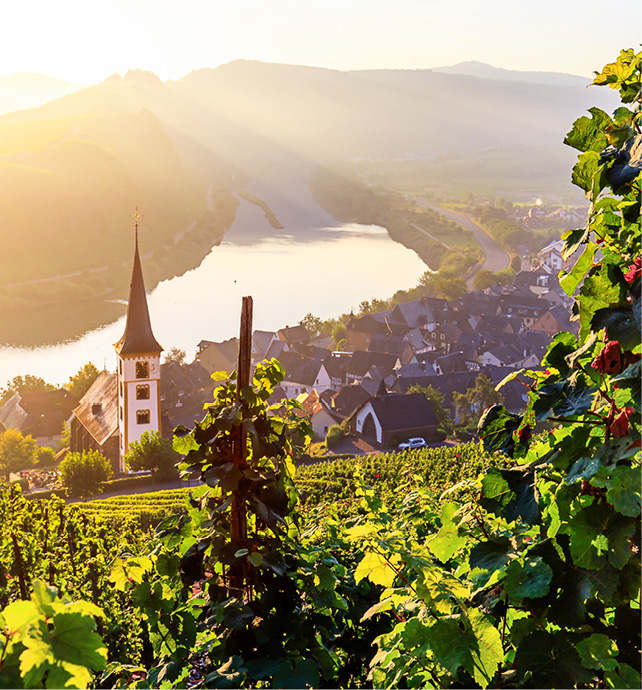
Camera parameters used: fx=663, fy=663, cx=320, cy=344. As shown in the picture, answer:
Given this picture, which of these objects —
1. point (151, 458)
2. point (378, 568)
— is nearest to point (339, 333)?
point (151, 458)

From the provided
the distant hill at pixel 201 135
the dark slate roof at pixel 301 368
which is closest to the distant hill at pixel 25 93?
the distant hill at pixel 201 135

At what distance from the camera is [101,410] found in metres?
32.3

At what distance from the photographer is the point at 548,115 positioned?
130500mm

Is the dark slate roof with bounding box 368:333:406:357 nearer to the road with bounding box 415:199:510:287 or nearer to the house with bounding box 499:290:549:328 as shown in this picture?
the house with bounding box 499:290:549:328

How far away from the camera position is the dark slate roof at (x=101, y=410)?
1211 inches

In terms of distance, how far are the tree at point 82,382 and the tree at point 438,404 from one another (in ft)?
59.6

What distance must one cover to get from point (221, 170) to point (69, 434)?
61.1 m

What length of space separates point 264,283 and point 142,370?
29866mm

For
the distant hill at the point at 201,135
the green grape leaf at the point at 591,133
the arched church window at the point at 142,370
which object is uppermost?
the distant hill at the point at 201,135

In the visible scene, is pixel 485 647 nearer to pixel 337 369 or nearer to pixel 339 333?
pixel 337 369

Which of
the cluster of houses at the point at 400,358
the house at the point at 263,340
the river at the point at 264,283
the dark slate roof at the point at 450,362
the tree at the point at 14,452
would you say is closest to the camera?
the tree at the point at 14,452

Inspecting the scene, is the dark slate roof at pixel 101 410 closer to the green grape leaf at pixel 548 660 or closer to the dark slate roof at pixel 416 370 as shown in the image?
the dark slate roof at pixel 416 370

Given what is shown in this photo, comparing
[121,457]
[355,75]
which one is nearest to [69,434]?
[121,457]

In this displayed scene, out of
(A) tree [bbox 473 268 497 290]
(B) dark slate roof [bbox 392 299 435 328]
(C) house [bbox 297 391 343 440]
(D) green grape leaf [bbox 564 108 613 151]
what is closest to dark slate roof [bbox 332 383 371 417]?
(C) house [bbox 297 391 343 440]
